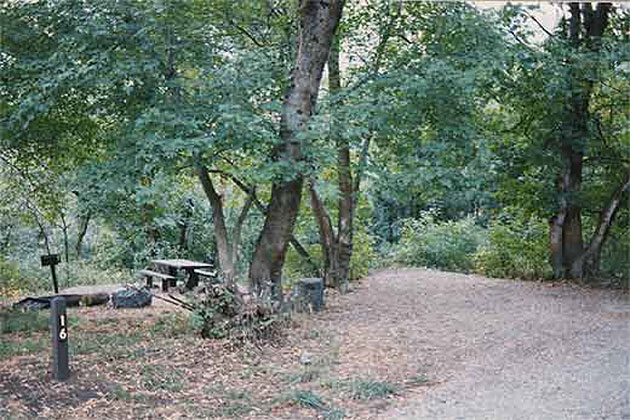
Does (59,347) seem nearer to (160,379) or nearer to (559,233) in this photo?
(160,379)

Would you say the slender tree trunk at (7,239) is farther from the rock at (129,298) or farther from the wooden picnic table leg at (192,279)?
the wooden picnic table leg at (192,279)

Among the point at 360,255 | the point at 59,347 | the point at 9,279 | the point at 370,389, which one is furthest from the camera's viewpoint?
the point at 360,255

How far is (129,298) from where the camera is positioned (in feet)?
26.3

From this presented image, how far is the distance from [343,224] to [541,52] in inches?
146

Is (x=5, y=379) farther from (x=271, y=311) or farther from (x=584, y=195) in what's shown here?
(x=584, y=195)

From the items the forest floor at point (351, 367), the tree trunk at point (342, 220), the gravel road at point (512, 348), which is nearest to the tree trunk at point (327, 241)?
the tree trunk at point (342, 220)

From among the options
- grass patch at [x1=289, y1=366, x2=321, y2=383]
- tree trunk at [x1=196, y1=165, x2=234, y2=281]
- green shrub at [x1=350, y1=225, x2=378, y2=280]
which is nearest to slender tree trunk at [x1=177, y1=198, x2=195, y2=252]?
green shrub at [x1=350, y1=225, x2=378, y2=280]

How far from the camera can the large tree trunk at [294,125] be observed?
20.3ft

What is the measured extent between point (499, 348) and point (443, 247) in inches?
286

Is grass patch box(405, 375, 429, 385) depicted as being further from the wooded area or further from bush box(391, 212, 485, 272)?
bush box(391, 212, 485, 272)

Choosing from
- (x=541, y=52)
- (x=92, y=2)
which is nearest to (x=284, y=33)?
(x=92, y=2)

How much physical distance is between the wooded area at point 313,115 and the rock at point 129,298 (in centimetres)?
129

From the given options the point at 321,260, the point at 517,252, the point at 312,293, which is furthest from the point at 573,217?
the point at 312,293

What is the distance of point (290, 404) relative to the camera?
13.7ft
